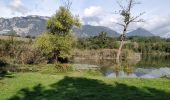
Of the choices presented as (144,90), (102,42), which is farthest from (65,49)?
(102,42)

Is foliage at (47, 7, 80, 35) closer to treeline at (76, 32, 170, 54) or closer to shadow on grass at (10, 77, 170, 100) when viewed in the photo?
shadow on grass at (10, 77, 170, 100)

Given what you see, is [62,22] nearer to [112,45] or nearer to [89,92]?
[89,92]

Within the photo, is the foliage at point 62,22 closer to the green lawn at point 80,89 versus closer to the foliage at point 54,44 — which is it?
the foliage at point 54,44

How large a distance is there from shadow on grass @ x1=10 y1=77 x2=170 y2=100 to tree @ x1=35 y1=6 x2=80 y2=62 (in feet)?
110

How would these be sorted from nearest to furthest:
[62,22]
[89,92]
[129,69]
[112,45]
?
1. [89,92]
2. [129,69]
3. [62,22]
4. [112,45]

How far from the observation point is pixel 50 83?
19.5 m

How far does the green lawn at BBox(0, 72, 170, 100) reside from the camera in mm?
15180

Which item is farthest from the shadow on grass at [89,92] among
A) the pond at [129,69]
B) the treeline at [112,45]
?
the treeline at [112,45]

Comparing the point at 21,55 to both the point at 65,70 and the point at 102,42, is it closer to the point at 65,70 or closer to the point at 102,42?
the point at 65,70

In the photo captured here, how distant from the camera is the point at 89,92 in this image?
53.4 feet

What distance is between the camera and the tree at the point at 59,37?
52.7 metres

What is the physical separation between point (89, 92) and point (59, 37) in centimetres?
3721

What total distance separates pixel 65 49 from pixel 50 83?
34004 millimetres

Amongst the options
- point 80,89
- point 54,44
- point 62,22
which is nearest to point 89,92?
point 80,89
